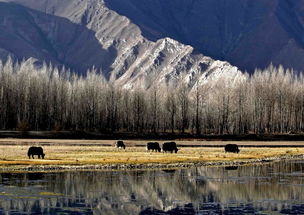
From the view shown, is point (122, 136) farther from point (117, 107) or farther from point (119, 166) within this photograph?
point (119, 166)

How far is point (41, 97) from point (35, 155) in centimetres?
7784

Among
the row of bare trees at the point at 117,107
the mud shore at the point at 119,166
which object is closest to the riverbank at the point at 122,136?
the row of bare trees at the point at 117,107

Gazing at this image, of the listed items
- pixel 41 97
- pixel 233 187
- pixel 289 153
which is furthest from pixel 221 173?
pixel 41 97

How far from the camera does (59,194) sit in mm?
36500

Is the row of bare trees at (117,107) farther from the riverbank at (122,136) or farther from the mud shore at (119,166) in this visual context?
the mud shore at (119,166)

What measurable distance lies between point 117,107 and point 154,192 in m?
120

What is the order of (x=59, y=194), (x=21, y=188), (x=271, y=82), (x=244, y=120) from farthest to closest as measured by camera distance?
(x=271, y=82)
(x=244, y=120)
(x=21, y=188)
(x=59, y=194)

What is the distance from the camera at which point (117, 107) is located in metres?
158

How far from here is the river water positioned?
3159 cm

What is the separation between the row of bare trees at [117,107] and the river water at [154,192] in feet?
274

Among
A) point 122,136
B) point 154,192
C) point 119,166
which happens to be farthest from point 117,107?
point 154,192

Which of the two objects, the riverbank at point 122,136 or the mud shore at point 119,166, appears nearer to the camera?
the mud shore at point 119,166

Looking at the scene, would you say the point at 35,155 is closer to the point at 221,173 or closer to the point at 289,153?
the point at 221,173

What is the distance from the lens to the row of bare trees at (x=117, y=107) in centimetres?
13625
